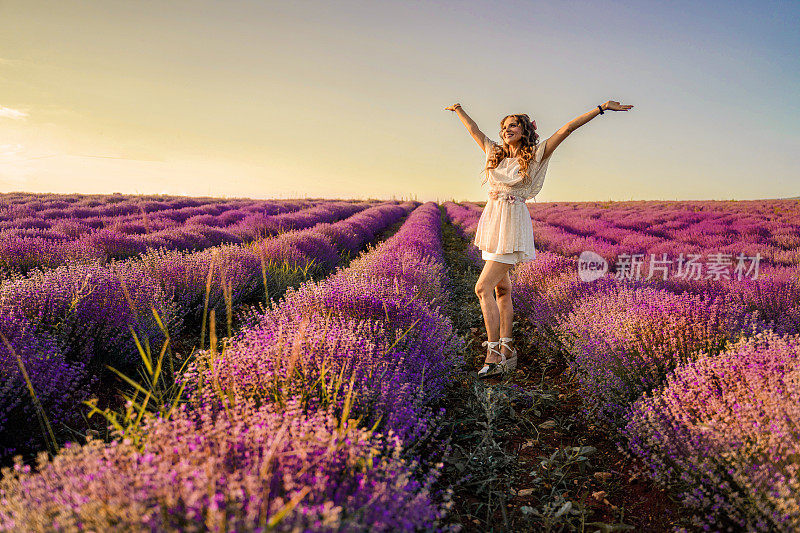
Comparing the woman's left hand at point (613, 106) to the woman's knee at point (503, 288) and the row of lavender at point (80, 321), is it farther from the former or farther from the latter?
the row of lavender at point (80, 321)

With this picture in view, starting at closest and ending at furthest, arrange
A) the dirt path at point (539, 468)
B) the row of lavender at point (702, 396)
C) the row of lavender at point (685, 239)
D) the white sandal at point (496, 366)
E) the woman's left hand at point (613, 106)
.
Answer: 1. the row of lavender at point (702, 396)
2. the dirt path at point (539, 468)
3. the woman's left hand at point (613, 106)
4. the white sandal at point (496, 366)
5. the row of lavender at point (685, 239)

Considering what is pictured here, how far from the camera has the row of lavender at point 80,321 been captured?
215 centimetres

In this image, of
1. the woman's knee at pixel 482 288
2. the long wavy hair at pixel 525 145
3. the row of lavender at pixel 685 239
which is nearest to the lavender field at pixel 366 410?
the woman's knee at pixel 482 288

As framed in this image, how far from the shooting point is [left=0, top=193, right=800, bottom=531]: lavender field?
103 centimetres

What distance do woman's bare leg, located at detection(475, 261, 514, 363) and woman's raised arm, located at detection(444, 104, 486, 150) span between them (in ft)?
3.47

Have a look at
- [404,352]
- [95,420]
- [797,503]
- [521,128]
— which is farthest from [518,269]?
[95,420]

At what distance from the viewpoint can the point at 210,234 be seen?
28.2 feet

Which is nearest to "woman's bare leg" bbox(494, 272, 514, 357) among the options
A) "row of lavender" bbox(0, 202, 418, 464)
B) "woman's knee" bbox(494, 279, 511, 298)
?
"woman's knee" bbox(494, 279, 511, 298)

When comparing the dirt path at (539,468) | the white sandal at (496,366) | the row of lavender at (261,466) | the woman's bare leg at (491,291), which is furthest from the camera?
the white sandal at (496,366)

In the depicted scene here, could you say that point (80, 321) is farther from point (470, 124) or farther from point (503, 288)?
point (470, 124)

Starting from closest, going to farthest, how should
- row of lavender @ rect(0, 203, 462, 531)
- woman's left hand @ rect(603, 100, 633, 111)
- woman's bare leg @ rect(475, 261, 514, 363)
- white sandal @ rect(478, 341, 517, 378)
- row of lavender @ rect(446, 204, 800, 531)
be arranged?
row of lavender @ rect(0, 203, 462, 531) → row of lavender @ rect(446, 204, 800, 531) → woman's left hand @ rect(603, 100, 633, 111) → woman's bare leg @ rect(475, 261, 514, 363) → white sandal @ rect(478, 341, 517, 378)

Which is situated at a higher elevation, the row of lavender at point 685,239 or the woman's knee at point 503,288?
the row of lavender at point 685,239

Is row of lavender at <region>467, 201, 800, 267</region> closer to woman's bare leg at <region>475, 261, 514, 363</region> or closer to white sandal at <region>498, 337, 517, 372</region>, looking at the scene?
white sandal at <region>498, 337, 517, 372</region>

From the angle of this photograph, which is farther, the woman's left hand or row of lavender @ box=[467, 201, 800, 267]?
row of lavender @ box=[467, 201, 800, 267]
